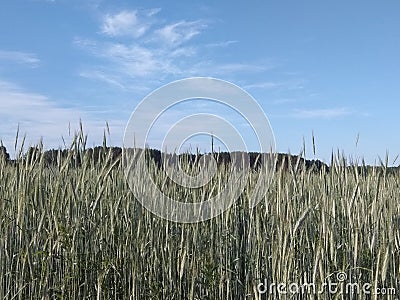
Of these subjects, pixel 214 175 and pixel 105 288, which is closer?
pixel 105 288

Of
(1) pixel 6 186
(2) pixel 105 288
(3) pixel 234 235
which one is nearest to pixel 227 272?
(3) pixel 234 235

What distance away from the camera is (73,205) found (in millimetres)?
1759

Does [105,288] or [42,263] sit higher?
[42,263]

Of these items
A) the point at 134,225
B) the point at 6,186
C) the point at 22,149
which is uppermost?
the point at 22,149

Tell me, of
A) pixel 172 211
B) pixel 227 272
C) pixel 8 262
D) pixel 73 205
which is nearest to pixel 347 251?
pixel 227 272

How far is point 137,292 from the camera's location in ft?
5.53

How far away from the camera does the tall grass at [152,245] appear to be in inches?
65.3

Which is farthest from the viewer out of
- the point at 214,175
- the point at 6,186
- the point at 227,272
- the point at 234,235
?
the point at 214,175

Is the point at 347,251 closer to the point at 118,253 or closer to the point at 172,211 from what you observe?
the point at 172,211

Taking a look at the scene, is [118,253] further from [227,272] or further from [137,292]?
[227,272]

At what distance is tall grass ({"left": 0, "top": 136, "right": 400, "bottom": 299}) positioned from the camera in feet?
5.44

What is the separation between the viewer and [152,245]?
1.84m

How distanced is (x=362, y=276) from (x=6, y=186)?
1.70 metres

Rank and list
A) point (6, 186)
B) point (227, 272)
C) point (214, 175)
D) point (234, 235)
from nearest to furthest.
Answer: point (227, 272) → point (234, 235) → point (6, 186) → point (214, 175)
